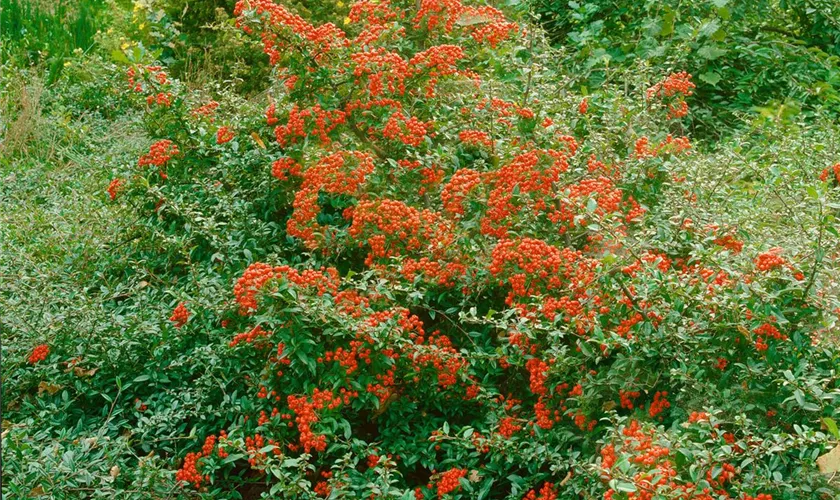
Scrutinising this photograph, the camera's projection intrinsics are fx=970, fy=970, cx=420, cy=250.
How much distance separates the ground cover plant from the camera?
2.96 metres

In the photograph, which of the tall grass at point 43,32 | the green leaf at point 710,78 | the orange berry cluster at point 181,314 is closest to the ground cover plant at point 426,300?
the orange berry cluster at point 181,314

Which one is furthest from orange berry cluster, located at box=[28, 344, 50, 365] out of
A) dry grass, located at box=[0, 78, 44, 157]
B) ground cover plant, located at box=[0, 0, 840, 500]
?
dry grass, located at box=[0, 78, 44, 157]

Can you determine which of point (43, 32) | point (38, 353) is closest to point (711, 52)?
point (38, 353)

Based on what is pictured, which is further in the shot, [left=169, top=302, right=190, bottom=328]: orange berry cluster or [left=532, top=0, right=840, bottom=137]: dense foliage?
[left=532, top=0, right=840, bottom=137]: dense foliage

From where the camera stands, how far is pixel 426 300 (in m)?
3.73

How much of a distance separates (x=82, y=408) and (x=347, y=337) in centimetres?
132

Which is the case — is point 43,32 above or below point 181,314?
below

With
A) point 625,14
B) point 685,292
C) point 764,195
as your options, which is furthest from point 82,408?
point 625,14

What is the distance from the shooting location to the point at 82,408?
4.00m

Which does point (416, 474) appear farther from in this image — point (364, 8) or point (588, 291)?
point (364, 8)

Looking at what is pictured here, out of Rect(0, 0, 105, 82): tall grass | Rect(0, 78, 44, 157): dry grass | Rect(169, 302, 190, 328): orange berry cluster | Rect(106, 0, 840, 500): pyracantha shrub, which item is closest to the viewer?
Rect(106, 0, 840, 500): pyracantha shrub

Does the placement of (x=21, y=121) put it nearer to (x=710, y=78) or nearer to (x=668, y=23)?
(x=668, y=23)

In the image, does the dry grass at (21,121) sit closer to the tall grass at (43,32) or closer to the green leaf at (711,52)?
the tall grass at (43,32)

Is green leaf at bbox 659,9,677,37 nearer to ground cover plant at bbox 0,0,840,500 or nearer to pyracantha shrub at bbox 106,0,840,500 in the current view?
ground cover plant at bbox 0,0,840,500
